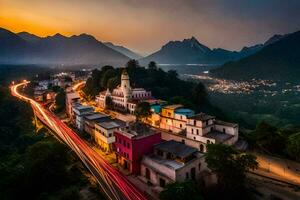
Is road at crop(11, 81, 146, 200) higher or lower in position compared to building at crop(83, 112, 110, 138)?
lower

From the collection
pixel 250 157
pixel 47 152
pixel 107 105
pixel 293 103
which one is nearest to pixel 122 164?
pixel 47 152

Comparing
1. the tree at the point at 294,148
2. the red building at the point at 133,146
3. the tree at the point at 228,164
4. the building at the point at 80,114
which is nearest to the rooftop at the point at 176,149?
A: the red building at the point at 133,146

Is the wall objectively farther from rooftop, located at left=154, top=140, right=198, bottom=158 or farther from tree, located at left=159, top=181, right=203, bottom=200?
tree, located at left=159, top=181, right=203, bottom=200

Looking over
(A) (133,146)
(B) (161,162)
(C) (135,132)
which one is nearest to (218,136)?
(B) (161,162)

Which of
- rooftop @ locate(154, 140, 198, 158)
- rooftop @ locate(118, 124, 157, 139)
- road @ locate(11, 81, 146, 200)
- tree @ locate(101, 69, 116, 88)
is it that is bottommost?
road @ locate(11, 81, 146, 200)

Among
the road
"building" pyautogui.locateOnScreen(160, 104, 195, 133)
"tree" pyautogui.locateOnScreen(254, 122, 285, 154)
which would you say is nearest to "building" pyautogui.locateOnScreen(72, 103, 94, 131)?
the road

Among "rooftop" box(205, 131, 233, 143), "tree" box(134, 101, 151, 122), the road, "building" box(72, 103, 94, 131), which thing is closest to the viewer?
the road

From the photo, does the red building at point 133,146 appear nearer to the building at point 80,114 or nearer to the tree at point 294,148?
the building at point 80,114
